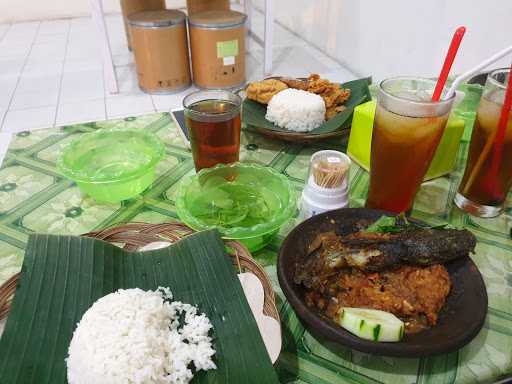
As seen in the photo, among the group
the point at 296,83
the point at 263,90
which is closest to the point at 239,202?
the point at 263,90

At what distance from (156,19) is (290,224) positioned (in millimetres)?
2226

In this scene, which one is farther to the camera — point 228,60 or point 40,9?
point 40,9

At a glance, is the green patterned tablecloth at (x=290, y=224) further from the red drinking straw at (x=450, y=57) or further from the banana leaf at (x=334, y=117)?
the red drinking straw at (x=450, y=57)

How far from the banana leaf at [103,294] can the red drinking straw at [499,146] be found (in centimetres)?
66

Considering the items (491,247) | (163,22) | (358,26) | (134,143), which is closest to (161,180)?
(134,143)

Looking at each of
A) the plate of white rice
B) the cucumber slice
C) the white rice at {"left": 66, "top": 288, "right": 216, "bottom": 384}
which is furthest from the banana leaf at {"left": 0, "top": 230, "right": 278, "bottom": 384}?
the plate of white rice

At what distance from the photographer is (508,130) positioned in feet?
2.78

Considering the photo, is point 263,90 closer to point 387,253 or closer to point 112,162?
point 112,162

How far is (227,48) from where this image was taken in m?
2.73

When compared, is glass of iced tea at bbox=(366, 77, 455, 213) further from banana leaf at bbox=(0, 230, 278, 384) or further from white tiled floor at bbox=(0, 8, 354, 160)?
white tiled floor at bbox=(0, 8, 354, 160)

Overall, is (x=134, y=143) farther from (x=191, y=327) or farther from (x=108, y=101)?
(x=108, y=101)

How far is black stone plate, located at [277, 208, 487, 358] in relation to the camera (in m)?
0.57

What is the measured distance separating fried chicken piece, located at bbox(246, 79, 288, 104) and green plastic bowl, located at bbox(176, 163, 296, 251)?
1.48 ft

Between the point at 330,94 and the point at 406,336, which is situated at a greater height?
the point at 330,94
